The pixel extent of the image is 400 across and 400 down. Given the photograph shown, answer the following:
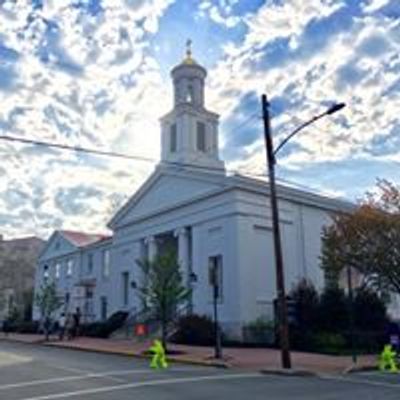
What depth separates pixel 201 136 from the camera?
45750mm

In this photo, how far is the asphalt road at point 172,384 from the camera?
13.4 metres

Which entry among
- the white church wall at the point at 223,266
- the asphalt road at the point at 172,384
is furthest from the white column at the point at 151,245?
the asphalt road at the point at 172,384

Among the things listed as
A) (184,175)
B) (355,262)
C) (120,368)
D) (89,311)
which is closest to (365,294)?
(355,262)

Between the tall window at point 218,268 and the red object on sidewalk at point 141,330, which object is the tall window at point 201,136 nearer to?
the tall window at point 218,268

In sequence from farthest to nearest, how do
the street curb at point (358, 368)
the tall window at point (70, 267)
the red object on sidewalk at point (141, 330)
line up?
the tall window at point (70, 267)
the red object on sidewalk at point (141, 330)
the street curb at point (358, 368)

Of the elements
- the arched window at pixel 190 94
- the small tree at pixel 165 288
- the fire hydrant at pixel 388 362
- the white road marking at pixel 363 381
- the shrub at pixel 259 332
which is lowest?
the white road marking at pixel 363 381

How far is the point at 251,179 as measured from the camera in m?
37.2

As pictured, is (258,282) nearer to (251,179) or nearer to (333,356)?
(251,179)

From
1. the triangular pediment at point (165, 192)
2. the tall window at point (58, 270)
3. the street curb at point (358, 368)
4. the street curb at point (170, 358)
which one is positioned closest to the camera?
the street curb at point (358, 368)

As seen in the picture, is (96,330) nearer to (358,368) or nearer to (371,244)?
(371,244)

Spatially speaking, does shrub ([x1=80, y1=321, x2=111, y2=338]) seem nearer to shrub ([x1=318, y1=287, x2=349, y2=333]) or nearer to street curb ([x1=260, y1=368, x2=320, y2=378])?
shrub ([x1=318, y1=287, x2=349, y2=333])

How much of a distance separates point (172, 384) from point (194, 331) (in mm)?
17809

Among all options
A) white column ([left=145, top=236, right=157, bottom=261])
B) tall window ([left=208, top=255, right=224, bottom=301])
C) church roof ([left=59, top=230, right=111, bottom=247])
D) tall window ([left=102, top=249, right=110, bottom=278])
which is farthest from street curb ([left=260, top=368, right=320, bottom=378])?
church roof ([left=59, top=230, right=111, bottom=247])

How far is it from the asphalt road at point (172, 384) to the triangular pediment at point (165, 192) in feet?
65.8
